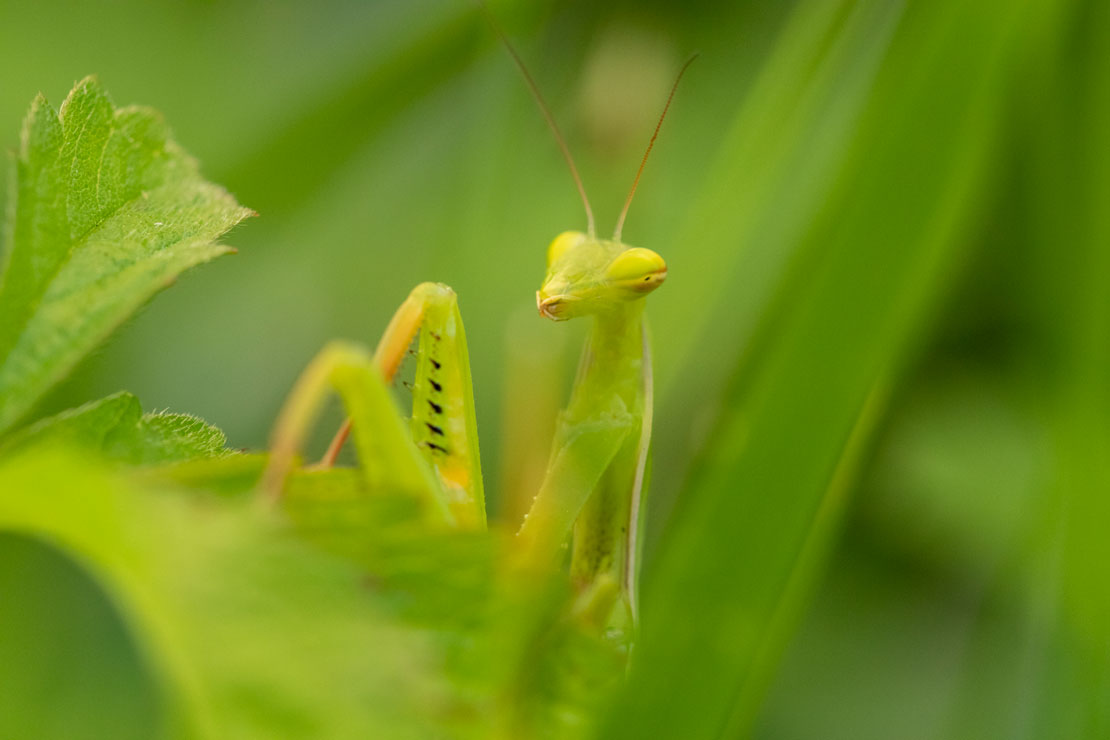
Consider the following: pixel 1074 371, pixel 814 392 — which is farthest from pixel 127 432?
pixel 1074 371

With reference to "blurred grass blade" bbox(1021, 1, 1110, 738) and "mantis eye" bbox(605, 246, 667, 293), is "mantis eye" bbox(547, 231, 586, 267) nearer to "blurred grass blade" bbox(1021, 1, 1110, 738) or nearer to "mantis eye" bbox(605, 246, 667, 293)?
"mantis eye" bbox(605, 246, 667, 293)

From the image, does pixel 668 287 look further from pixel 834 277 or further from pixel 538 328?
pixel 834 277

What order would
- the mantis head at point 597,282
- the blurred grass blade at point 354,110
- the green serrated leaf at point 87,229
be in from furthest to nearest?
the blurred grass blade at point 354,110 → the mantis head at point 597,282 → the green serrated leaf at point 87,229

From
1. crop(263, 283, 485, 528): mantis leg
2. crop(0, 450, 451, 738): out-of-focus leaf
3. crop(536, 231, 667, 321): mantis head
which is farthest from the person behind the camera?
crop(536, 231, 667, 321): mantis head

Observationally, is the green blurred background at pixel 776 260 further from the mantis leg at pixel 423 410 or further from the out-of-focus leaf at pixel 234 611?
the out-of-focus leaf at pixel 234 611

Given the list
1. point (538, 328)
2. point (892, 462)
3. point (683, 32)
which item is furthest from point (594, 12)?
point (892, 462)

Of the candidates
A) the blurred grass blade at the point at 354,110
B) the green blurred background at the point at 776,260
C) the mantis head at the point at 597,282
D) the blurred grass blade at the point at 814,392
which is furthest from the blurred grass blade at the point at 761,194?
the blurred grass blade at the point at 354,110

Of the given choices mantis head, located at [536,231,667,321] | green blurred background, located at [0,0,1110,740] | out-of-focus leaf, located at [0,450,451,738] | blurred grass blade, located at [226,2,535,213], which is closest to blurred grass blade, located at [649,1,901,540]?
green blurred background, located at [0,0,1110,740]
